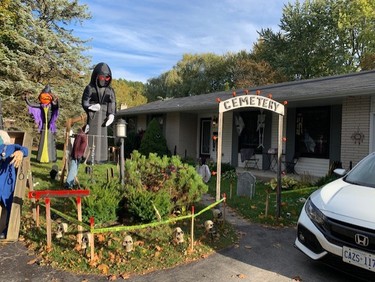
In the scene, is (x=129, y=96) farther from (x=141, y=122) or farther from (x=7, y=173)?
(x=7, y=173)

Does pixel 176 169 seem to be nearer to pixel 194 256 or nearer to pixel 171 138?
pixel 194 256

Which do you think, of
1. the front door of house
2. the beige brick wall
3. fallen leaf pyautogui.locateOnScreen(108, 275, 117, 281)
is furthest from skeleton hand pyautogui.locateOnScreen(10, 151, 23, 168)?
the front door of house

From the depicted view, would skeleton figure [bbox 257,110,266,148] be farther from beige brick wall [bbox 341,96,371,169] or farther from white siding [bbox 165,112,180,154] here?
white siding [bbox 165,112,180,154]

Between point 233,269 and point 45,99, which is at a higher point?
point 45,99

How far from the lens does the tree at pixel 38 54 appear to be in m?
18.2

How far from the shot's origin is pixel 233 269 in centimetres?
417

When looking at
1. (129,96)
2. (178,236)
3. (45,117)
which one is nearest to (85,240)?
(178,236)

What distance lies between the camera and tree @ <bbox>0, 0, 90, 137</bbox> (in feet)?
59.7

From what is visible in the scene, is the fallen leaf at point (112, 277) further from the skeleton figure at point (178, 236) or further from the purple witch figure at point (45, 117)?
the purple witch figure at point (45, 117)

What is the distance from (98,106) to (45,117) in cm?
294

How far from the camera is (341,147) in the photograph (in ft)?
33.5

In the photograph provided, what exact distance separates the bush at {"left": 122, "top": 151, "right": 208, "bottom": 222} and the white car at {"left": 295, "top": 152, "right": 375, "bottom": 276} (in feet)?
6.97

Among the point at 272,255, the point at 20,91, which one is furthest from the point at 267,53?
the point at 272,255

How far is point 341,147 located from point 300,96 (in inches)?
78.0
